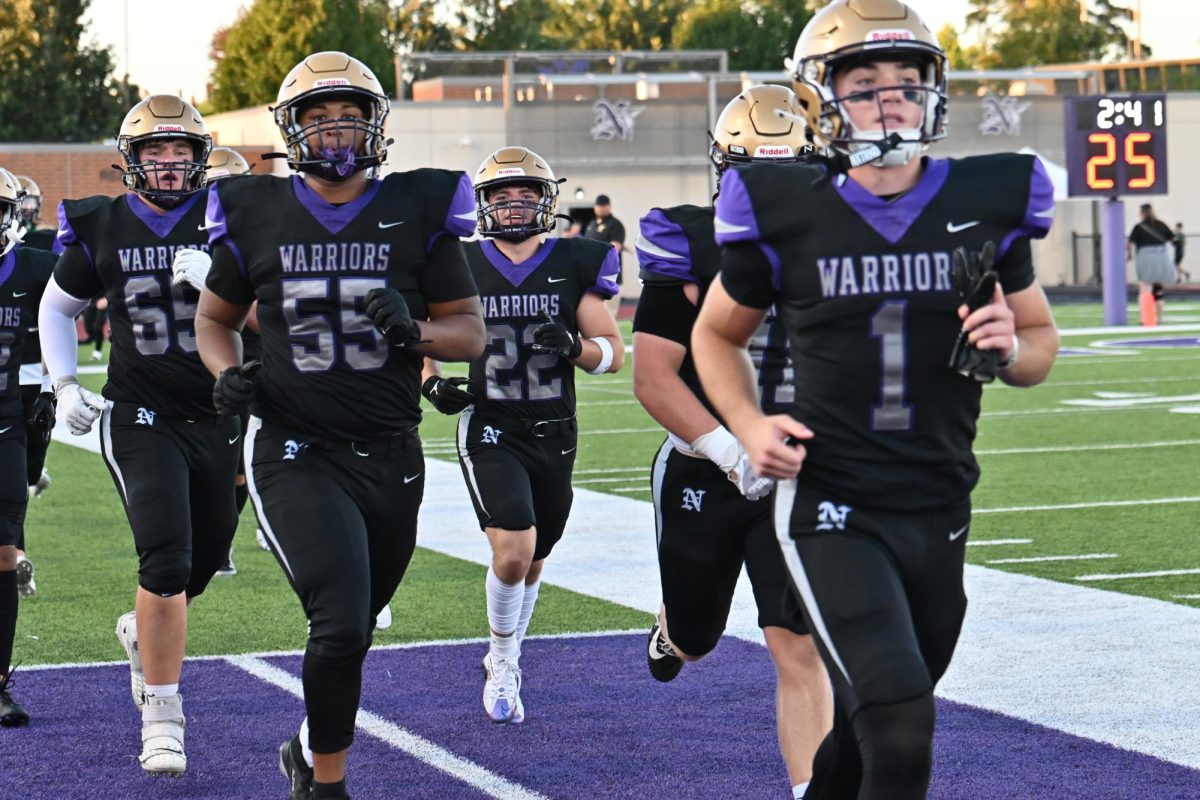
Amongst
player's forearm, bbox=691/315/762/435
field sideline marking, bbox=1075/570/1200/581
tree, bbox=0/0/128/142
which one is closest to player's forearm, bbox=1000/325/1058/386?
player's forearm, bbox=691/315/762/435

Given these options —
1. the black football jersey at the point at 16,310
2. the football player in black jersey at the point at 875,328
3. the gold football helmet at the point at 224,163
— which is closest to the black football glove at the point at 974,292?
the football player in black jersey at the point at 875,328

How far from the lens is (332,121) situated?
4.68 m

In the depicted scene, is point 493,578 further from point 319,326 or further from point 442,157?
point 442,157

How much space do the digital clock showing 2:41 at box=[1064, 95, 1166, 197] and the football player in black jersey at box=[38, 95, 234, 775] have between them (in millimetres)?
20118

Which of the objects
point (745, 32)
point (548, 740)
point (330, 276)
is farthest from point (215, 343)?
point (745, 32)

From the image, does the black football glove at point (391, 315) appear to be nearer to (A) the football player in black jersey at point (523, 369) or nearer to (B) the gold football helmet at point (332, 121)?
(B) the gold football helmet at point (332, 121)

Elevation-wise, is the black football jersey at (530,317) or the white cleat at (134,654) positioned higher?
the black football jersey at (530,317)

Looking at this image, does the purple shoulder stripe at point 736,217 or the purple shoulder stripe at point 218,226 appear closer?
the purple shoulder stripe at point 736,217

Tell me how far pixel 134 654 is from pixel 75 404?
0.79m

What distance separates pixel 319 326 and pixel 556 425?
1.79 meters

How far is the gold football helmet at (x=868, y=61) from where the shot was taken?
362 cm

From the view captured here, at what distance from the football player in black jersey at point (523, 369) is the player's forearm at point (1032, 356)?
2.53m

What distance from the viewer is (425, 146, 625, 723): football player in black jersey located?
6.13 metres

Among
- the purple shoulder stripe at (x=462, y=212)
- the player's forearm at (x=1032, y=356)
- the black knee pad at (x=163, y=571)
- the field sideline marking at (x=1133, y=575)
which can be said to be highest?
the purple shoulder stripe at (x=462, y=212)
